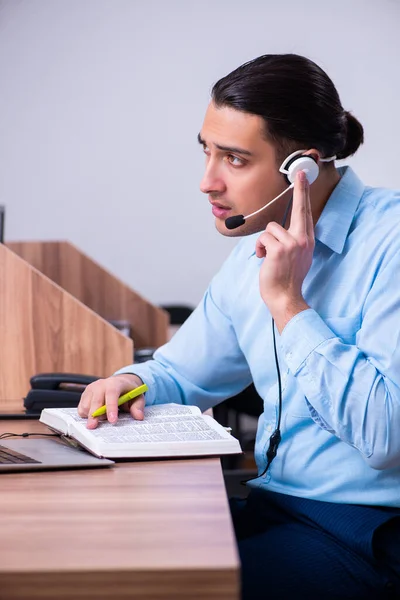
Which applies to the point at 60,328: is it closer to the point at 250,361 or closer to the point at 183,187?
the point at 250,361

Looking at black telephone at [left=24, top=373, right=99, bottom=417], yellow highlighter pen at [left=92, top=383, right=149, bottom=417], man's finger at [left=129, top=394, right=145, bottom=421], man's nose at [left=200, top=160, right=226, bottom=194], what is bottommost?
black telephone at [left=24, top=373, right=99, bottom=417]

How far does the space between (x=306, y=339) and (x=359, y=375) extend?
0.09 m

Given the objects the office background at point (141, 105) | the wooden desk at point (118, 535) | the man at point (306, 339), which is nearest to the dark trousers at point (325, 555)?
the man at point (306, 339)

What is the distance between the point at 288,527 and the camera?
1.13 metres

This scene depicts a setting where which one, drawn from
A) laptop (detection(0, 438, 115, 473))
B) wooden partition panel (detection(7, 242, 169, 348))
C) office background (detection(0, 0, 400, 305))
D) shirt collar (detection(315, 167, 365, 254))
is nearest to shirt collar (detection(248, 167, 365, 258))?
shirt collar (detection(315, 167, 365, 254))

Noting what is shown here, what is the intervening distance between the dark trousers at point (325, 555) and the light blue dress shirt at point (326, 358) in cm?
5

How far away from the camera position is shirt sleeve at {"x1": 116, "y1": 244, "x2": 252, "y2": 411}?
1.49 metres

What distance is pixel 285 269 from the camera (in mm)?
1133

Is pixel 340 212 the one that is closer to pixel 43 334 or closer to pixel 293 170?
pixel 293 170

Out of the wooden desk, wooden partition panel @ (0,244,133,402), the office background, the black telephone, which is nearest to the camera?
the wooden desk

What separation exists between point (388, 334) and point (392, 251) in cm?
15

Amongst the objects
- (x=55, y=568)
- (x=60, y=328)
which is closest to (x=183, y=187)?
(x=60, y=328)

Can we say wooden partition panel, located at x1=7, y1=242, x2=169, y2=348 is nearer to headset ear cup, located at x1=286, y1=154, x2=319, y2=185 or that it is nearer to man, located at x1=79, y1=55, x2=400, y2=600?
man, located at x1=79, y1=55, x2=400, y2=600

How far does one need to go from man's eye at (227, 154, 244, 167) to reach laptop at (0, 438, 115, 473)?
1.67 feet
